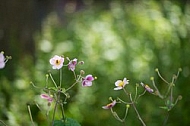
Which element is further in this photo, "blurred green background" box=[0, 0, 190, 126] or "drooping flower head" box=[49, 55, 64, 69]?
"blurred green background" box=[0, 0, 190, 126]

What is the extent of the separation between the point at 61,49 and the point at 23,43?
0.39m

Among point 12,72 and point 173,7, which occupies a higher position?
point 12,72

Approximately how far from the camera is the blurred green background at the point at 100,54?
3.85m

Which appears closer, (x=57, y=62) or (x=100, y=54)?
(x=57, y=62)

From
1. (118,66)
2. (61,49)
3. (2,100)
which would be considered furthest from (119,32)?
(2,100)

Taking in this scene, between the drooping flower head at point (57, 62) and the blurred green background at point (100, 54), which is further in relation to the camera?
the blurred green background at point (100, 54)

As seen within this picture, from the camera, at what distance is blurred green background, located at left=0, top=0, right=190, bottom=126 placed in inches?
152

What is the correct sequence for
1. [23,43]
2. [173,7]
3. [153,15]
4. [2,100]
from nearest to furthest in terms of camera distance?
[2,100], [173,7], [23,43], [153,15]

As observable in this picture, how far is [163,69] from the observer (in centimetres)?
416

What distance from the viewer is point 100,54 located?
16.6 ft

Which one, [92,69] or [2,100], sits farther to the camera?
[92,69]

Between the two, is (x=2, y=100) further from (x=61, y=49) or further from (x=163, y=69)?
(x=61, y=49)

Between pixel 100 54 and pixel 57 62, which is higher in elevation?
pixel 57 62

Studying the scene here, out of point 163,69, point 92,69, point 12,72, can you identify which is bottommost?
point 163,69
